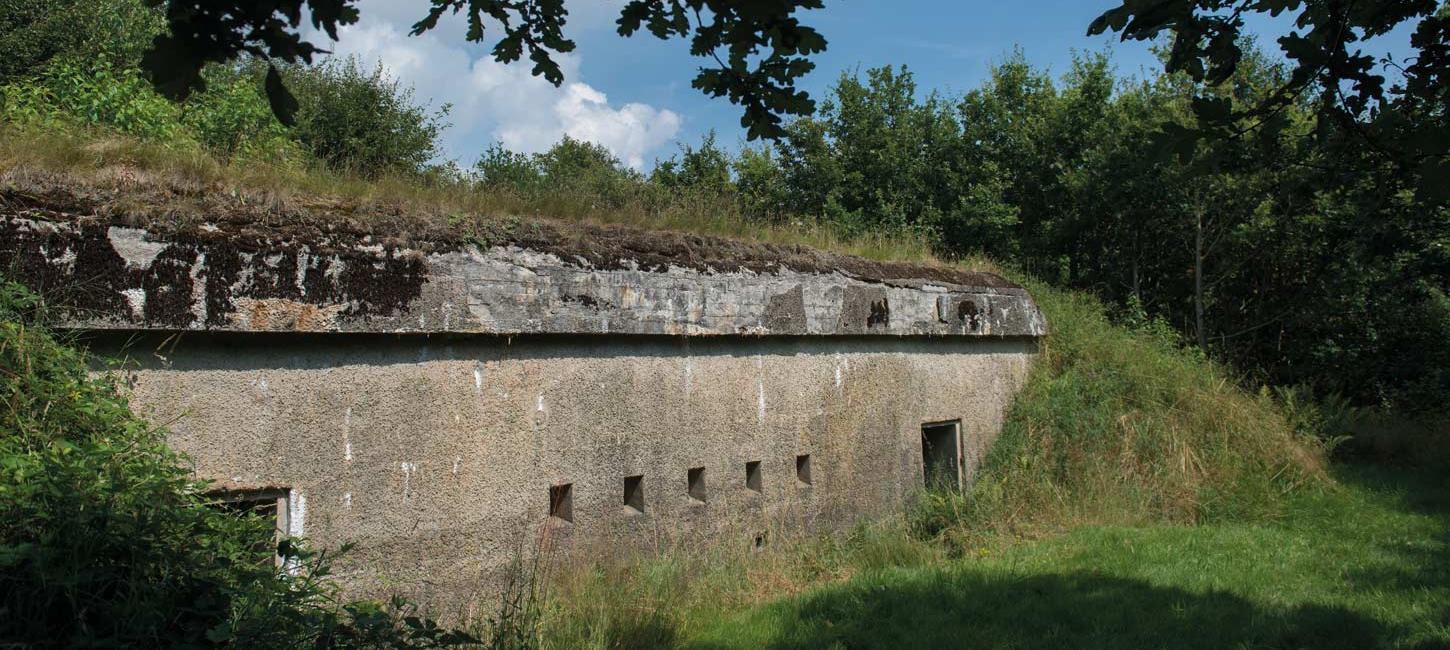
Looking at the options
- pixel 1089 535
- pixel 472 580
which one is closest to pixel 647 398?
pixel 472 580

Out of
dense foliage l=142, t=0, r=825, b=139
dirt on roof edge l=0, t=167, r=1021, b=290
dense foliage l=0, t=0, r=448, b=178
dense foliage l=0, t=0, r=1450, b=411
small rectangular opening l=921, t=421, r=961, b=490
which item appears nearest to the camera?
dense foliage l=142, t=0, r=825, b=139

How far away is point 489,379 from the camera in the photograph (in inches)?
189

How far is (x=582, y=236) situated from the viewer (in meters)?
5.38

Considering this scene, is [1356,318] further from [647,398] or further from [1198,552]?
[647,398]

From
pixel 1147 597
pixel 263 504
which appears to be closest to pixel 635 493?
pixel 263 504

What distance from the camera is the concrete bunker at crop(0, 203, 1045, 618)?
148 inches

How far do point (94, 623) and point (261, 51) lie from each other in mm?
1879

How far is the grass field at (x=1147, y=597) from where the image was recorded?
4.89 m

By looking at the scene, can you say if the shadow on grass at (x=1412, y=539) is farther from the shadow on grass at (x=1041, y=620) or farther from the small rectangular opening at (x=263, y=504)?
the small rectangular opening at (x=263, y=504)

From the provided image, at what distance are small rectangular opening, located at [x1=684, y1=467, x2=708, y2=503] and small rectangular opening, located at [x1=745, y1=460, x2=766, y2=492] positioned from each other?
0.49 meters

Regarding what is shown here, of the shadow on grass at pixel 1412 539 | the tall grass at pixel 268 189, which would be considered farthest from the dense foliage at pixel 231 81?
the shadow on grass at pixel 1412 539

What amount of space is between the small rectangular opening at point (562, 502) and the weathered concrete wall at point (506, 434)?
42 millimetres

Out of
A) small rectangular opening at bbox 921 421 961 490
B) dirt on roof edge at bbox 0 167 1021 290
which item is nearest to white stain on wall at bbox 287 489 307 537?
dirt on roof edge at bbox 0 167 1021 290

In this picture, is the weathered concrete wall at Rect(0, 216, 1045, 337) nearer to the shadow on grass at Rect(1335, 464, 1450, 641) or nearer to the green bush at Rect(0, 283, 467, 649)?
the green bush at Rect(0, 283, 467, 649)
